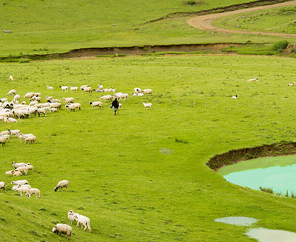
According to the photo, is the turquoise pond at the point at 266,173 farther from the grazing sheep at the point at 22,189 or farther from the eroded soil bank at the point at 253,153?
the grazing sheep at the point at 22,189

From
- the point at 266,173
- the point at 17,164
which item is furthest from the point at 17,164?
the point at 266,173

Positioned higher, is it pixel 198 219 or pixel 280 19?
pixel 280 19

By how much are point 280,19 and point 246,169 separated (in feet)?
296

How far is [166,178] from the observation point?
28594 mm

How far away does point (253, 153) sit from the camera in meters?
35.0

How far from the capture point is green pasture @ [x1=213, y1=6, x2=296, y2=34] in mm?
104875

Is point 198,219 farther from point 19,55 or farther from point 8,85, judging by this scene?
point 19,55

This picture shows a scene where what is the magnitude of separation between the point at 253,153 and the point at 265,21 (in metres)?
87.0

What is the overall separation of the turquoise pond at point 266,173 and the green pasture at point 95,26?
194 feet

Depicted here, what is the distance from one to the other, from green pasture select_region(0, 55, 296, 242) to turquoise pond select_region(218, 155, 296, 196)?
182cm

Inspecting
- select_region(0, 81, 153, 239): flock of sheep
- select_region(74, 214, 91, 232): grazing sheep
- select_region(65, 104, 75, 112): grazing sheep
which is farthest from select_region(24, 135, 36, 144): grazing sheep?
select_region(74, 214, 91, 232): grazing sheep

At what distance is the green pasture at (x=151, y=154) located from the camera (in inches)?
816

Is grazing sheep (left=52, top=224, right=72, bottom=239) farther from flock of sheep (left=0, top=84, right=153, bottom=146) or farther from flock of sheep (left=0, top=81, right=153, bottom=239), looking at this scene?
flock of sheep (left=0, top=84, right=153, bottom=146)

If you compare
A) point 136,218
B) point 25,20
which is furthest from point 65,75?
point 25,20
